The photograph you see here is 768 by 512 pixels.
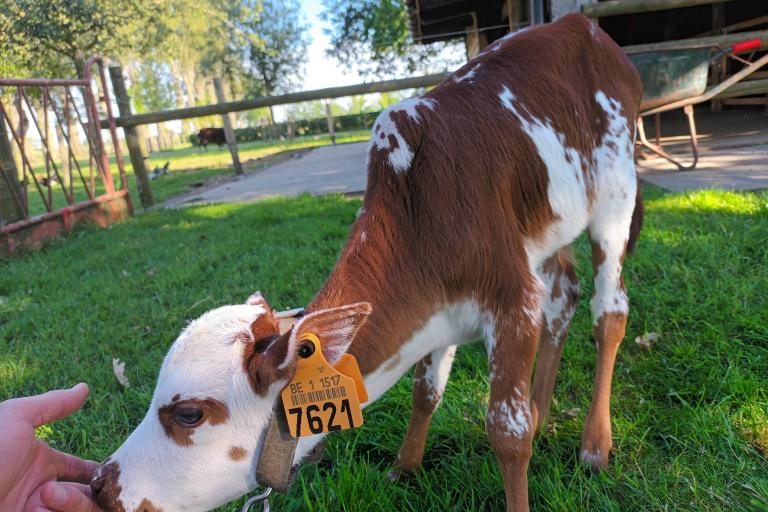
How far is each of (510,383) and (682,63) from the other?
5399 mm

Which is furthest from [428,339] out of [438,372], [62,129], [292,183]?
[292,183]

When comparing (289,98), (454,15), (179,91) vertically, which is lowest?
(289,98)

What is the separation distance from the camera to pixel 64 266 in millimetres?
5293

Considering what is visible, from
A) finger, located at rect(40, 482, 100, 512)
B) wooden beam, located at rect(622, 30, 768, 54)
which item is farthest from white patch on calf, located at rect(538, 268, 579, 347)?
wooden beam, located at rect(622, 30, 768, 54)

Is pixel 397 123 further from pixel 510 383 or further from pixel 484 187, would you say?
pixel 510 383

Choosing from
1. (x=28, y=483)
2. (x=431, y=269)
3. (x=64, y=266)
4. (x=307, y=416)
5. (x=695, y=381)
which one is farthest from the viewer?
(x=64, y=266)

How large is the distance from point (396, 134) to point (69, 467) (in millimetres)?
1563

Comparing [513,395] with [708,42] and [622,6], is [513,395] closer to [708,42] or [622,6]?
[622,6]

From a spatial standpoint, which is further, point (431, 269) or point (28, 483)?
point (431, 269)

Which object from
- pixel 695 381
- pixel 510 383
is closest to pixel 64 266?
pixel 510 383

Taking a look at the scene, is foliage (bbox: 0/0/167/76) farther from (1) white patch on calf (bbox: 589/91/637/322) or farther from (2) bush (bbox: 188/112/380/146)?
(2) bush (bbox: 188/112/380/146)

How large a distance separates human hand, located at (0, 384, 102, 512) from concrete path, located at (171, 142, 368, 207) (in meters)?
6.18

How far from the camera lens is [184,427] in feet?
4.45

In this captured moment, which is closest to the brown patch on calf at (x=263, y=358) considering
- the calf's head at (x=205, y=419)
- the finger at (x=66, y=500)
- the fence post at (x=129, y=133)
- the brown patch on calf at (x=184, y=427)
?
the calf's head at (x=205, y=419)
